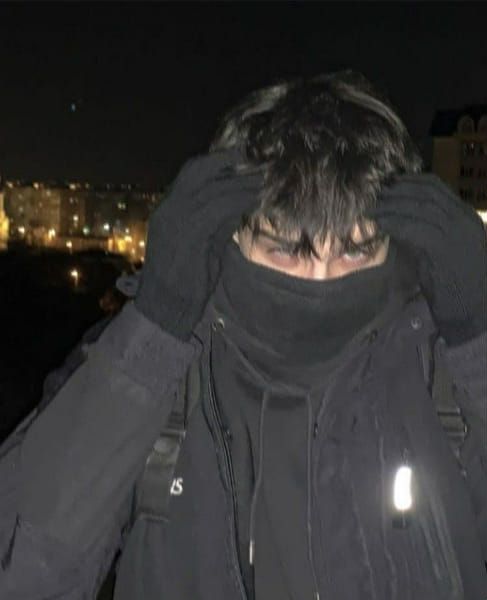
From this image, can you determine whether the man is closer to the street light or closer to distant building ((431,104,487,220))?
the street light

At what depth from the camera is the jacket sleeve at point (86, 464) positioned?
234cm

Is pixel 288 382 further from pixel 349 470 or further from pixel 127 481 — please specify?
pixel 127 481

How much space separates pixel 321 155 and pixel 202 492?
812 millimetres

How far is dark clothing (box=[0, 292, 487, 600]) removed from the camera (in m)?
2.37

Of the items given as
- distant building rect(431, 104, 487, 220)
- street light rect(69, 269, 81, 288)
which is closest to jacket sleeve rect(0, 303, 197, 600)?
street light rect(69, 269, 81, 288)

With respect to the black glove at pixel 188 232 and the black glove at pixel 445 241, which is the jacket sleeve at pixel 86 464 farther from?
the black glove at pixel 445 241

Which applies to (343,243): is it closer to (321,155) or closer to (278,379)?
(321,155)

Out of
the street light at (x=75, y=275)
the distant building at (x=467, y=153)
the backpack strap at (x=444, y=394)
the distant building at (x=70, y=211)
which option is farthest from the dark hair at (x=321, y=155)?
the distant building at (x=70, y=211)

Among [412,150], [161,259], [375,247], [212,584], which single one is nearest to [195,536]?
[212,584]

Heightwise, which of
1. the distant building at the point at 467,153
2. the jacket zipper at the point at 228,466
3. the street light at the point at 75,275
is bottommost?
the street light at the point at 75,275

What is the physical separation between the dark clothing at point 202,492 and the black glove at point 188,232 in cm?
6

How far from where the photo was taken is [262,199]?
2.51 meters

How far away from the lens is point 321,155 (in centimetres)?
256

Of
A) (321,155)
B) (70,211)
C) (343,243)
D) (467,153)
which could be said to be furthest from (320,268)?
(70,211)
